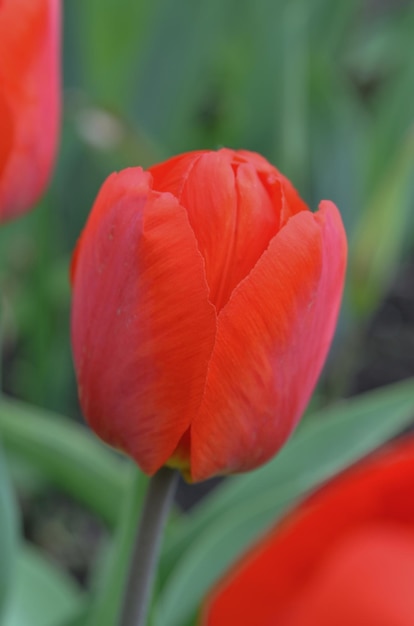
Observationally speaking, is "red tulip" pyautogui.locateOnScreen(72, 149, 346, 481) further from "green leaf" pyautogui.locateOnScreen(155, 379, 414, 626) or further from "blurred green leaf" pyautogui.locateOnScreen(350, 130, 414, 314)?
"blurred green leaf" pyautogui.locateOnScreen(350, 130, 414, 314)

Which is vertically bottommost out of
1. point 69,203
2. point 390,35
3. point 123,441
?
point 69,203

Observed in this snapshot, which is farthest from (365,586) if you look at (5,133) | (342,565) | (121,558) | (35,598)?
(35,598)

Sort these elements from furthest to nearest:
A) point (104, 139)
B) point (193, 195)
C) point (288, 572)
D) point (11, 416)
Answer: point (104, 139) → point (11, 416) → point (288, 572) → point (193, 195)

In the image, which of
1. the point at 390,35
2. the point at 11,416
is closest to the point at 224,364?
the point at 11,416

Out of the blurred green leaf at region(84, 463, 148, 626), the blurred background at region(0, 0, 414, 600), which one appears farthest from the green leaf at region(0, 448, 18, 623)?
the blurred background at region(0, 0, 414, 600)

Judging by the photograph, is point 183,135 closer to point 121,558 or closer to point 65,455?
point 65,455

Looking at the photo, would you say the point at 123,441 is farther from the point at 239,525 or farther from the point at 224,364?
the point at 239,525
